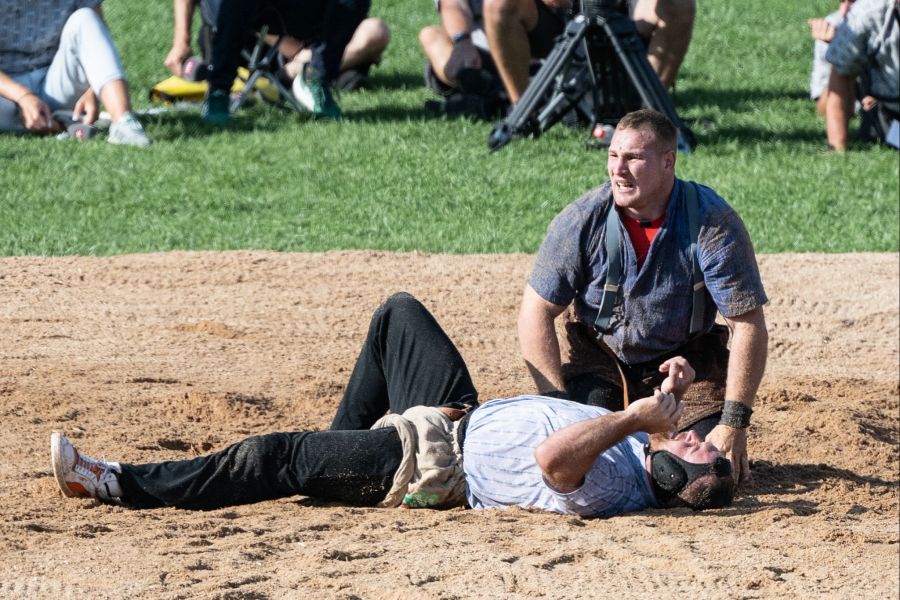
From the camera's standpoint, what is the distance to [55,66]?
34.0 feet

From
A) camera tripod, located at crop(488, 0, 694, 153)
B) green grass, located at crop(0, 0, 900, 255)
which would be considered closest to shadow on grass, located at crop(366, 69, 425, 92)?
green grass, located at crop(0, 0, 900, 255)

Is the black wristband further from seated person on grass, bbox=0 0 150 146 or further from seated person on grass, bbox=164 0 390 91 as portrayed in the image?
seated person on grass, bbox=164 0 390 91

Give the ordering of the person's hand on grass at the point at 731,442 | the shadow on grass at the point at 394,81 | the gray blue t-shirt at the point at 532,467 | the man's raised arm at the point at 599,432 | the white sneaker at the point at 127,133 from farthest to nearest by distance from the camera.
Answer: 1. the shadow on grass at the point at 394,81
2. the white sneaker at the point at 127,133
3. the person's hand on grass at the point at 731,442
4. the gray blue t-shirt at the point at 532,467
5. the man's raised arm at the point at 599,432

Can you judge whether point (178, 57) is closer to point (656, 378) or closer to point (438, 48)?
point (438, 48)

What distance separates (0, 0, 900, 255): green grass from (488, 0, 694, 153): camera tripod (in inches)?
7.8

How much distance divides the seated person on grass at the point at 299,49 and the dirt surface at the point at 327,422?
11.0ft

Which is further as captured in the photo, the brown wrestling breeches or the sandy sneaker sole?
the brown wrestling breeches

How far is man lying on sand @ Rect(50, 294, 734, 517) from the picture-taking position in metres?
5.13

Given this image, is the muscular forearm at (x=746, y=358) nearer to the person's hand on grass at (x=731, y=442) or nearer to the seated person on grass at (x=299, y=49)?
the person's hand on grass at (x=731, y=442)

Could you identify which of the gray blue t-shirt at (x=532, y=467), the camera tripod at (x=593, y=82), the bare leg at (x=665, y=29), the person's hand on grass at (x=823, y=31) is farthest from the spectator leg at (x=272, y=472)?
the person's hand on grass at (x=823, y=31)

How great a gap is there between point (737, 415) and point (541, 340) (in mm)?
812

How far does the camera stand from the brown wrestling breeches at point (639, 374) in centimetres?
586

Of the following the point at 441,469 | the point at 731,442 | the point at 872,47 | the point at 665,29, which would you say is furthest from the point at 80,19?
the point at 731,442

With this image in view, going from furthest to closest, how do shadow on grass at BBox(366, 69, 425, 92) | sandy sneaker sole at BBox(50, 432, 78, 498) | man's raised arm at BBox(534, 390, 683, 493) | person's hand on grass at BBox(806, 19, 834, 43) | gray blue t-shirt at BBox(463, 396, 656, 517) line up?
shadow on grass at BBox(366, 69, 425, 92) < person's hand on grass at BBox(806, 19, 834, 43) < gray blue t-shirt at BBox(463, 396, 656, 517) < sandy sneaker sole at BBox(50, 432, 78, 498) < man's raised arm at BBox(534, 390, 683, 493)
